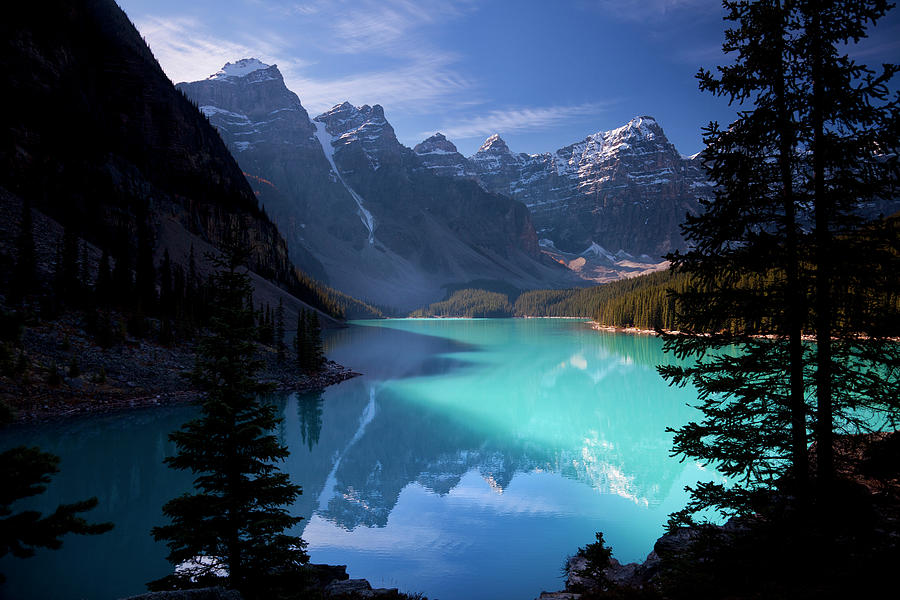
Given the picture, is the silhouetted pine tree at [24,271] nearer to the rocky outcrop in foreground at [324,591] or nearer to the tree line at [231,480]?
the tree line at [231,480]

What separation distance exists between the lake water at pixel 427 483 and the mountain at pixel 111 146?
119 ft

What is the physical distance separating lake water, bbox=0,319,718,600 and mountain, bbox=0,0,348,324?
36.3 meters

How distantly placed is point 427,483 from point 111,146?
92.3 m

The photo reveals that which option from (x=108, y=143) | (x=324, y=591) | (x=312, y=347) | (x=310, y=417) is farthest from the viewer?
(x=108, y=143)

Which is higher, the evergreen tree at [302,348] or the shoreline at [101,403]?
the evergreen tree at [302,348]

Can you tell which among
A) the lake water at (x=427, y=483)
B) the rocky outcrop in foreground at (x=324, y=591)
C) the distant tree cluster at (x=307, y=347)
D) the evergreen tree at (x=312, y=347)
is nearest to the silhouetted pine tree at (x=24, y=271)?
the lake water at (x=427, y=483)

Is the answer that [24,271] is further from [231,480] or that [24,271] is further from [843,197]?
[843,197]

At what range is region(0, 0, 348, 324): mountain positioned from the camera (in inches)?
2464

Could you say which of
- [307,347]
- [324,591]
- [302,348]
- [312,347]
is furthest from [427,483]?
[312,347]

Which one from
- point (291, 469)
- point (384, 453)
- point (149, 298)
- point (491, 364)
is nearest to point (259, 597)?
point (291, 469)

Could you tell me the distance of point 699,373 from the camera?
328 inches

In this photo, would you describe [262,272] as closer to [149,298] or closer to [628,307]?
[149,298]

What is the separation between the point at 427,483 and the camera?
2095 centimetres

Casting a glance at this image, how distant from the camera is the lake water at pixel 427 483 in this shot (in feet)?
42.8
